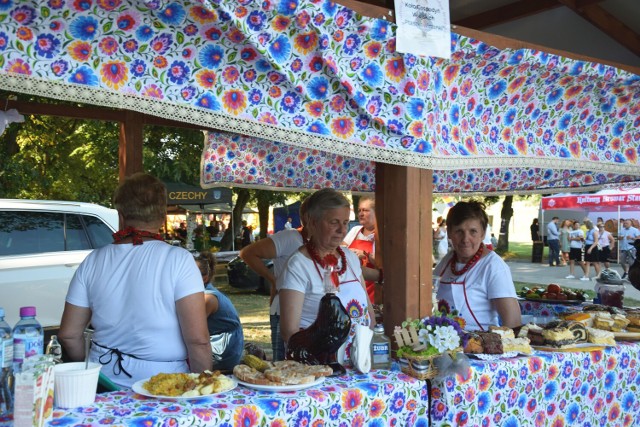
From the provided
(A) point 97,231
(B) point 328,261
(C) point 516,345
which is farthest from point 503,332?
(A) point 97,231

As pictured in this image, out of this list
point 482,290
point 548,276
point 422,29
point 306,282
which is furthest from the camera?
point 548,276

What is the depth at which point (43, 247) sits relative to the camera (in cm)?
645

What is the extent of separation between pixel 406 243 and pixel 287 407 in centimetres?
109

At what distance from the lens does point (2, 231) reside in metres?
6.13

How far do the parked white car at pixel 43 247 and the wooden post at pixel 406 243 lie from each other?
420 centimetres

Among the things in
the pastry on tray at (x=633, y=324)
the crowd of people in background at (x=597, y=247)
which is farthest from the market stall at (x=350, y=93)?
the crowd of people in background at (x=597, y=247)

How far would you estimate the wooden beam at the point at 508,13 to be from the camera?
4.56 m

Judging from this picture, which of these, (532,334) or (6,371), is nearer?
(6,371)

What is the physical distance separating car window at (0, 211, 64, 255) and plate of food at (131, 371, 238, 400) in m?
4.39

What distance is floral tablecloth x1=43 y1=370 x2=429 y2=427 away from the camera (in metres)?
2.17

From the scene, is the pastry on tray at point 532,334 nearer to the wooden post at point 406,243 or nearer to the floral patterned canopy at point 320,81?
the wooden post at point 406,243

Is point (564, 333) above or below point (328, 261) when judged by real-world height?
below

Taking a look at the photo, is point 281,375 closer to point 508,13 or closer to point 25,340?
point 25,340

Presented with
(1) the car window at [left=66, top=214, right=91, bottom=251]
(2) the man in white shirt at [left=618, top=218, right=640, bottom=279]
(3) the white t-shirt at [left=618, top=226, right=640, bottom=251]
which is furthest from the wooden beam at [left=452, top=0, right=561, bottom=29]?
(3) the white t-shirt at [left=618, top=226, right=640, bottom=251]
